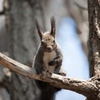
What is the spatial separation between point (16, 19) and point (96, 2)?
2.26 metres

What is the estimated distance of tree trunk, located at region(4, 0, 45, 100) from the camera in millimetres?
4082

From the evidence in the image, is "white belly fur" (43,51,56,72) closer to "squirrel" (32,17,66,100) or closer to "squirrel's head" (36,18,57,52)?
"squirrel" (32,17,66,100)

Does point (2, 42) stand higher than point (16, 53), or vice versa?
point (16, 53)

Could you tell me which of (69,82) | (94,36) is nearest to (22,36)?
(94,36)

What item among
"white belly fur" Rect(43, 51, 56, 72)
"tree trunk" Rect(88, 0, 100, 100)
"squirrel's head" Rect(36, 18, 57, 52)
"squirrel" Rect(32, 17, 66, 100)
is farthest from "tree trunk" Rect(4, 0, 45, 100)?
"tree trunk" Rect(88, 0, 100, 100)

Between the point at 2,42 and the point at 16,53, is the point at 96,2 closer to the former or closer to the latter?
the point at 16,53

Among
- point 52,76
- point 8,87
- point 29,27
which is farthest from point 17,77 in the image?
point 52,76

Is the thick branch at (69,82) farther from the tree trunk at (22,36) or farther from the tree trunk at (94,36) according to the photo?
the tree trunk at (22,36)

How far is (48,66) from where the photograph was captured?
121 inches

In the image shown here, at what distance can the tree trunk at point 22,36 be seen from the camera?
408 centimetres

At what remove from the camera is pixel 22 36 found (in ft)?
14.8

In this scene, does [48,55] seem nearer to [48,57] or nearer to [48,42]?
[48,57]

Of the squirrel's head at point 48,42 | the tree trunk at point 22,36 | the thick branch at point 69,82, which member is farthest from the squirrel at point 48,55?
the tree trunk at point 22,36

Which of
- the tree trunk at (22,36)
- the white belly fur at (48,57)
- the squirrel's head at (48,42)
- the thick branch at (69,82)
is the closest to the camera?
the thick branch at (69,82)
